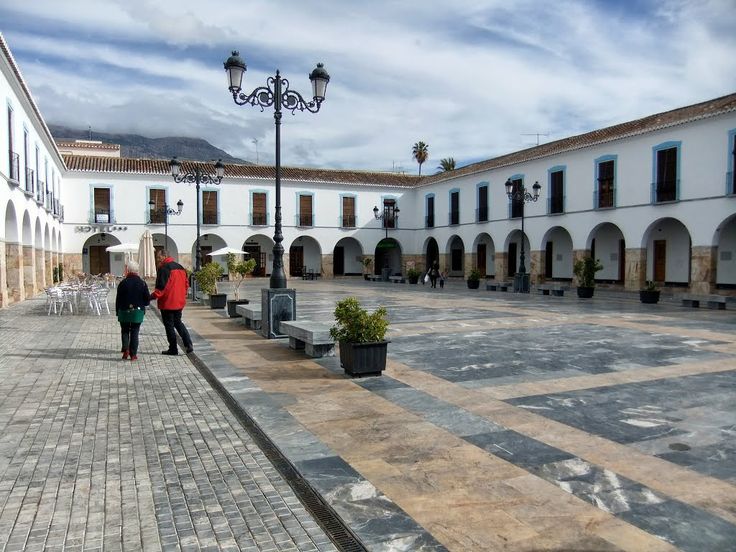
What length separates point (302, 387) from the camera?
20.6 feet

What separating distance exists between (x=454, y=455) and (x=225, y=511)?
1.69 m

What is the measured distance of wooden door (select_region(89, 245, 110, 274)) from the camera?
110 feet

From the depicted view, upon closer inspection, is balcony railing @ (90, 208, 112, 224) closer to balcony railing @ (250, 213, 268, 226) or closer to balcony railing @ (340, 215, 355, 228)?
balcony railing @ (250, 213, 268, 226)

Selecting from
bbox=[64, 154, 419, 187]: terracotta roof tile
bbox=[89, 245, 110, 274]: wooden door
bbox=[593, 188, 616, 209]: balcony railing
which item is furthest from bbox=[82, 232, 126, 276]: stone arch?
bbox=[593, 188, 616, 209]: balcony railing

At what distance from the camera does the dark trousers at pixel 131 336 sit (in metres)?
7.96

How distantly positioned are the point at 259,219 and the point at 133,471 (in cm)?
3244

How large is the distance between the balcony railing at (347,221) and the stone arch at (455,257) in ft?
21.7

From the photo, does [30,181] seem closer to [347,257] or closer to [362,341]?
[362,341]

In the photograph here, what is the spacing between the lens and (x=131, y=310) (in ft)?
26.2

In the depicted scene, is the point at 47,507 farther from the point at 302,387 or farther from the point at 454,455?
the point at 302,387

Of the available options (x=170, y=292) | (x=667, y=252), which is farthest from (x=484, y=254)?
(x=170, y=292)

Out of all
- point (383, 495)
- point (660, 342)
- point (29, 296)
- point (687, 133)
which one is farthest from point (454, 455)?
point (687, 133)

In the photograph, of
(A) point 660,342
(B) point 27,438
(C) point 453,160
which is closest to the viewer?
(B) point 27,438

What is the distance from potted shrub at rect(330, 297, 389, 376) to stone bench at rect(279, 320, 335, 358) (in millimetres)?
893
